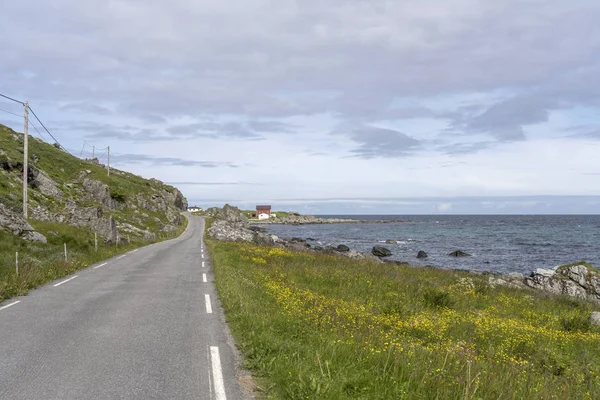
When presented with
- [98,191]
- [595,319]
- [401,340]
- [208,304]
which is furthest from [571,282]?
[98,191]

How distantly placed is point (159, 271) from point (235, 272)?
13.5 feet

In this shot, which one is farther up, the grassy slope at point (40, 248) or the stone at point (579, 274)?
the grassy slope at point (40, 248)

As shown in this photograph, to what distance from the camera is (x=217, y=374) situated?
670cm

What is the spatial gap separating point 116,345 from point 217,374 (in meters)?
2.62

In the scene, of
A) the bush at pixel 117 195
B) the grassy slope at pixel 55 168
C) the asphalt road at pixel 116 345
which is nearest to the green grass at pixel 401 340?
the asphalt road at pixel 116 345

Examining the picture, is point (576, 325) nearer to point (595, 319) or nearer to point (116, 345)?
point (595, 319)

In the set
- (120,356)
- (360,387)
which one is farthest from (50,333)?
(360,387)

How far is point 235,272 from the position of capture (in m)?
18.8

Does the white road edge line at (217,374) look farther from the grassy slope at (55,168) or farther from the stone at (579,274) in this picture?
the grassy slope at (55,168)

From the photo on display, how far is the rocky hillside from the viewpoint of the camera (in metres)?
35.0

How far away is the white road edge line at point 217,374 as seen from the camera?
19.4 ft

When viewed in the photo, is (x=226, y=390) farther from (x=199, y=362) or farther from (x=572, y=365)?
(x=572, y=365)

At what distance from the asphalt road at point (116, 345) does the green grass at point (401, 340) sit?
686 millimetres

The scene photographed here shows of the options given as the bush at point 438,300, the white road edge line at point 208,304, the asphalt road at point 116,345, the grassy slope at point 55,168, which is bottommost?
the bush at point 438,300
